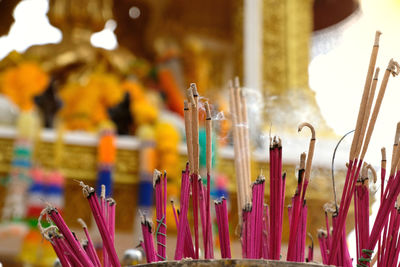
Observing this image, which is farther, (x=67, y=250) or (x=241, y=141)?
(x=241, y=141)

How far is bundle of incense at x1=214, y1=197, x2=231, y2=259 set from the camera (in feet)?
1.75

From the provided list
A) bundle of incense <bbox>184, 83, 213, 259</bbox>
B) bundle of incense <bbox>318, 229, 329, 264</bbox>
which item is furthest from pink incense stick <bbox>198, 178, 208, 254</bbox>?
bundle of incense <bbox>318, 229, 329, 264</bbox>

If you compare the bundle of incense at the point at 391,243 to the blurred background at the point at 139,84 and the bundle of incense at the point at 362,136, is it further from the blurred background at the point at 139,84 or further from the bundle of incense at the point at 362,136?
the blurred background at the point at 139,84

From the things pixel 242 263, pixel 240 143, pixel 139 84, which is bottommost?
pixel 242 263

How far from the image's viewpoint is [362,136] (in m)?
0.50

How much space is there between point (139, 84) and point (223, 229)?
284 centimetres

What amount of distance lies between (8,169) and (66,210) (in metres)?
0.27

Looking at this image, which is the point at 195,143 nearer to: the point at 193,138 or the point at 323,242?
the point at 193,138

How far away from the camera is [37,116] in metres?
2.87

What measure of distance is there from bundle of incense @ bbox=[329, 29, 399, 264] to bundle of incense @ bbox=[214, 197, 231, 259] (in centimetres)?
7

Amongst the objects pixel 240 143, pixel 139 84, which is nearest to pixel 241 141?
pixel 240 143

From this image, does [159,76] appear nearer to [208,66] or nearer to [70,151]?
[208,66]

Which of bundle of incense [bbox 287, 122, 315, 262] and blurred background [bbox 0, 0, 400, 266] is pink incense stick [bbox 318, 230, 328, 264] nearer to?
bundle of incense [bbox 287, 122, 315, 262]

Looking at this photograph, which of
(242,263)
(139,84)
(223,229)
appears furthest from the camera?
(139,84)
